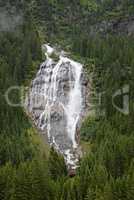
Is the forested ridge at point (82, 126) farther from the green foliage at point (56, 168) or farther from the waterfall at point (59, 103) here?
the waterfall at point (59, 103)

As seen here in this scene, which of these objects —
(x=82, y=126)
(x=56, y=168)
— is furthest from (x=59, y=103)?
(x=56, y=168)

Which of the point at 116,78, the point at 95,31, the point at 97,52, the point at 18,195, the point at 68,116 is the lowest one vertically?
the point at 18,195

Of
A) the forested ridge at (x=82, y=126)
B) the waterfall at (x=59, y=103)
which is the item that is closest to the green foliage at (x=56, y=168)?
the forested ridge at (x=82, y=126)

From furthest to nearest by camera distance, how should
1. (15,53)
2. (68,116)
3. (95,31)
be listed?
(95,31), (15,53), (68,116)

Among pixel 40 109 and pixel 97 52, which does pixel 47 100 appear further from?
pixel 97 52

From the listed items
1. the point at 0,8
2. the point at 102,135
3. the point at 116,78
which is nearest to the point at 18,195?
the point at 102,135
